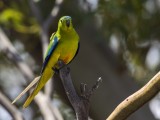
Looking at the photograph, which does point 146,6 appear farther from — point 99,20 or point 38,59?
point 38,59

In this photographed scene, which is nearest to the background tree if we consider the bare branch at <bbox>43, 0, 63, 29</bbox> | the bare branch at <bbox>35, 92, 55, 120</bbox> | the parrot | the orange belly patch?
the bare branch at <bbox>43, 0, 63, 29</bbox>

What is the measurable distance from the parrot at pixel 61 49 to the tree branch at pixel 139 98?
1.98 ft

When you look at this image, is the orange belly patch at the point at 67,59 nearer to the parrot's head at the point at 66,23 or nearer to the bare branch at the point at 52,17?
the parrot's head at the point at 66,23

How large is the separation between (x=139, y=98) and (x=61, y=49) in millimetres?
717

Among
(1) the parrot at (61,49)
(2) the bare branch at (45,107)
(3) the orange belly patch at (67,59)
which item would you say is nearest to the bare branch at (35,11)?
(2) the bare branch at (45,107)

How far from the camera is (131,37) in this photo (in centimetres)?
437

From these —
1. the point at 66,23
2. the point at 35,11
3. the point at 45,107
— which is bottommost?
the point at 45,107

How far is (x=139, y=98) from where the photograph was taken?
1936 millimetres

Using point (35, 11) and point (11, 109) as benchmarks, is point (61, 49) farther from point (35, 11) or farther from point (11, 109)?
point (35, 11)

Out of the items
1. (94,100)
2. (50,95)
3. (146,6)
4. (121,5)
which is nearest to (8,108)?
(50,95)

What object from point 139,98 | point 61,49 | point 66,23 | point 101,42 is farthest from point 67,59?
point 101,42

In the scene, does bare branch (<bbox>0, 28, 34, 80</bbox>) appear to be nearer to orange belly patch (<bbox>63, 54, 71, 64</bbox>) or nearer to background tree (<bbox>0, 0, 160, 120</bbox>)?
background tree (<bbox>0, 0, 160, 120</bbox>)

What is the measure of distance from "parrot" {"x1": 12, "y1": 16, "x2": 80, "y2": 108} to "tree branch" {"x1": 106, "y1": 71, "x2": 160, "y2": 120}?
605 millimetres

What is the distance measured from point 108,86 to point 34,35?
0.88 meters
